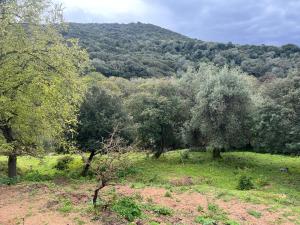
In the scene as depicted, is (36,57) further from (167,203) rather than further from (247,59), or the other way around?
(247,59)

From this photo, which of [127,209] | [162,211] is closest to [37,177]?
[162,211]

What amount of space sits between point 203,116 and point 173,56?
118518mm

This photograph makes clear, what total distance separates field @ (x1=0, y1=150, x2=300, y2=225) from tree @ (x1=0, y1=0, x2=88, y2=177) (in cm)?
413

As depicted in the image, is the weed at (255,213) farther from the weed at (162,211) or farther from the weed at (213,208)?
the weed at (162,211)

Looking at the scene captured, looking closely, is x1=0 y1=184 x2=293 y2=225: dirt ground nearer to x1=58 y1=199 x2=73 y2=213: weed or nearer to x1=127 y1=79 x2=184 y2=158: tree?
x1=58 y1=199 x2=73 y2=213: weed

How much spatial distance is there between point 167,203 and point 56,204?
18.4 feet

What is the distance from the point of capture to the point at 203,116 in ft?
142

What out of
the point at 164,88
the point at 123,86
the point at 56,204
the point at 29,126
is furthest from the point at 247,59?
the point at 56,204

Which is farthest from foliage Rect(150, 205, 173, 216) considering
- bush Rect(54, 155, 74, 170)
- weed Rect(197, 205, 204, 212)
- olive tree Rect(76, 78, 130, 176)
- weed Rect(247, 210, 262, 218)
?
bush Rect(54, 155, 74, 170)

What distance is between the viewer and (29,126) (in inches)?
1182

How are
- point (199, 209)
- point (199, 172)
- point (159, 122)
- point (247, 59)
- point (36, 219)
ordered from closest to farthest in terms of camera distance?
point (36, 219), point (199, 209), point (199, 172), point (159, 122), point (247, 59)

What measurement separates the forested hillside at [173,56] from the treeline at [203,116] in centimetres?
6037

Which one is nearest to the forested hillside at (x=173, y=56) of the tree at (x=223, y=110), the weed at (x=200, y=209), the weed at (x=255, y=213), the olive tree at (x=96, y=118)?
the tree at (x=223, y=110)

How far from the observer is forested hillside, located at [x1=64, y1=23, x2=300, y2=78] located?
409ft
